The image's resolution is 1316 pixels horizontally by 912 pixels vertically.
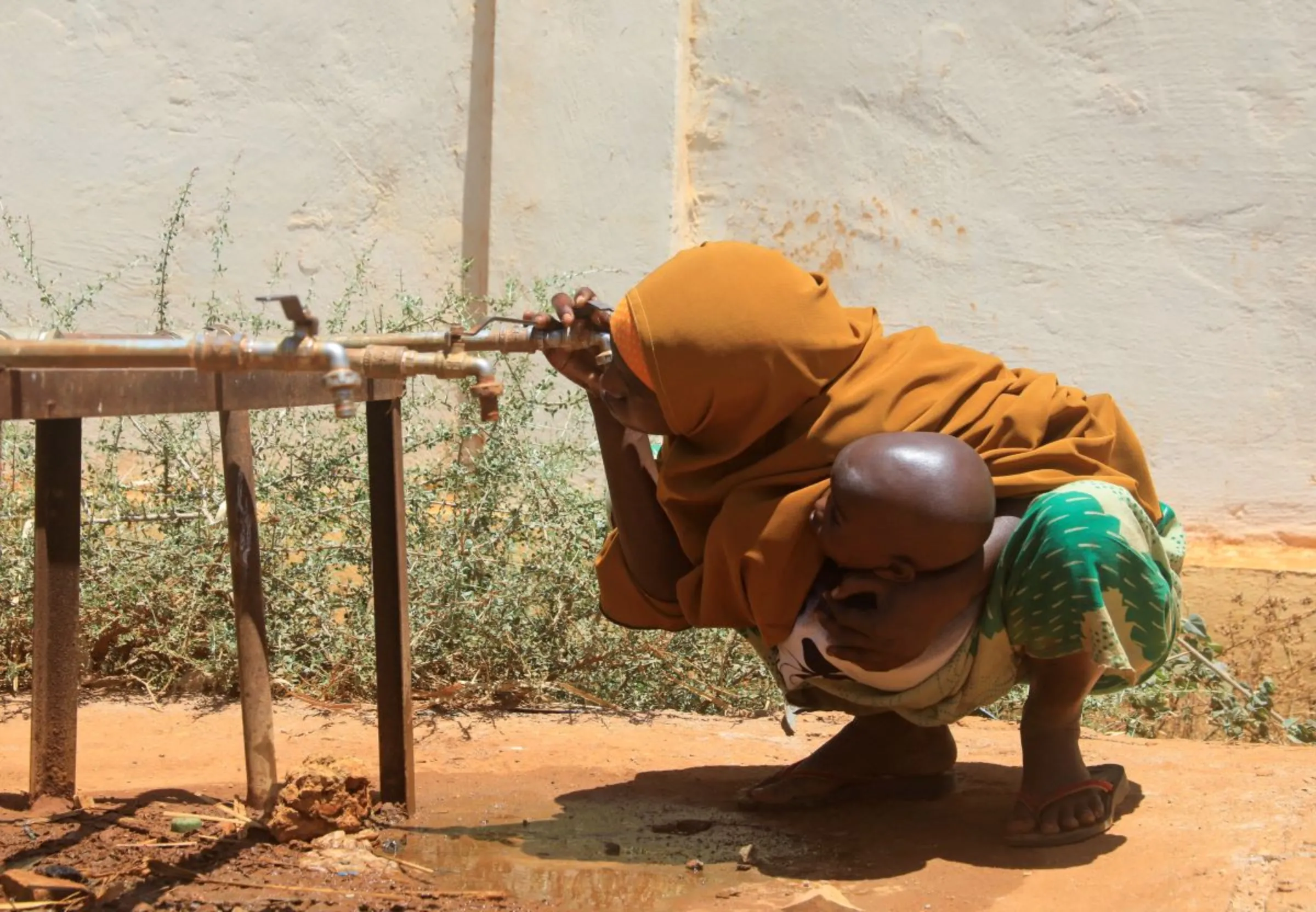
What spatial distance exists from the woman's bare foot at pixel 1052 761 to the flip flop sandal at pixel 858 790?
0.42 metres

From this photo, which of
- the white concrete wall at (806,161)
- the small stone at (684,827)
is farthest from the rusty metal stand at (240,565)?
the white concrete wall at (806,161)

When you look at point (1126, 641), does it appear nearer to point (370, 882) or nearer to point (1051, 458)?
point (1051, 458)

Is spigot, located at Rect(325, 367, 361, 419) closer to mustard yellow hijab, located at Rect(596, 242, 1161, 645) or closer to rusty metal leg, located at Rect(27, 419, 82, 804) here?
mustard yellow hijab, located at Rect(596, 242, 1161, 645)

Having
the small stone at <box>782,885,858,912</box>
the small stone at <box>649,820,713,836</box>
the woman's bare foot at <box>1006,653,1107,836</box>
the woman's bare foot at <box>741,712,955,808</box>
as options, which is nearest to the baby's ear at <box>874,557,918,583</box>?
the woman's bare foot at <box>1006,653,1107,836</box>

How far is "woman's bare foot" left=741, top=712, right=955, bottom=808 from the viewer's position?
321cm

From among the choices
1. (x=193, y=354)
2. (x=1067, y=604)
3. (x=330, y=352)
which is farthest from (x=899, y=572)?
(x=193, y=354)

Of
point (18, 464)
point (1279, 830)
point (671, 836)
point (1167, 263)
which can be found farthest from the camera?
point (1167, 263)

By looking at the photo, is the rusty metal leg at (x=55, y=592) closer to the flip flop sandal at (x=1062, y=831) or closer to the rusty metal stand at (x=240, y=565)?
the rusty metal stand at (x=240, y=565)

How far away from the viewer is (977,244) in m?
5.71

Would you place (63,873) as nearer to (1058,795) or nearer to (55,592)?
(55,592)

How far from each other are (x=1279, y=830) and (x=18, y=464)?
4404 mm

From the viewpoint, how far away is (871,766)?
323 centimetres

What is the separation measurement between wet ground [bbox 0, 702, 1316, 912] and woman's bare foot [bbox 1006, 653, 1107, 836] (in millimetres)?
60

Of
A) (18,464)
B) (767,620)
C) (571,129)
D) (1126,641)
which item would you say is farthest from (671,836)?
(571,129)
